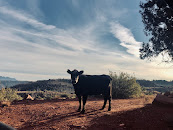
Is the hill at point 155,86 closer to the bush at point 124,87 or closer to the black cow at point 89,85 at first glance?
the bush at point 124,87

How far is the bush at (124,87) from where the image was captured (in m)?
18.5

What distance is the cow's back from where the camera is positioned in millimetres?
9742

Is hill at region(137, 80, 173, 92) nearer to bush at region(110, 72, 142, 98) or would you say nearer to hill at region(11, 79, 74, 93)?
hill at region(11, 79, 74, 93)

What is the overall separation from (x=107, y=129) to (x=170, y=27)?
13872 millimetres

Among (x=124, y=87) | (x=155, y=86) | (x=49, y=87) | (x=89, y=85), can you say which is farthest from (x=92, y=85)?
(x=155, y=86)

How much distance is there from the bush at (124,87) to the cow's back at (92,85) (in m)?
8.47

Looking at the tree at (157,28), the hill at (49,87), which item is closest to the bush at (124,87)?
the tree at (157,28)

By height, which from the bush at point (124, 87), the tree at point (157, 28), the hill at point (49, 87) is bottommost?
the hill at point (49, 87)

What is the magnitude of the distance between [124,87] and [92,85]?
9.95m

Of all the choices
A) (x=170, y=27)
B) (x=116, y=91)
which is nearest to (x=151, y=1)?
(x=170, y=27)

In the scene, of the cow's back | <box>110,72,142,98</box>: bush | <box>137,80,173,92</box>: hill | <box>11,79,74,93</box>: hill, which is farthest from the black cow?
<box>137,80,173,92</box>: hill

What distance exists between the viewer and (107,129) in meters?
6.26

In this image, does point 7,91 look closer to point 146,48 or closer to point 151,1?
point 146,48

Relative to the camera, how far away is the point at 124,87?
1891 cm
